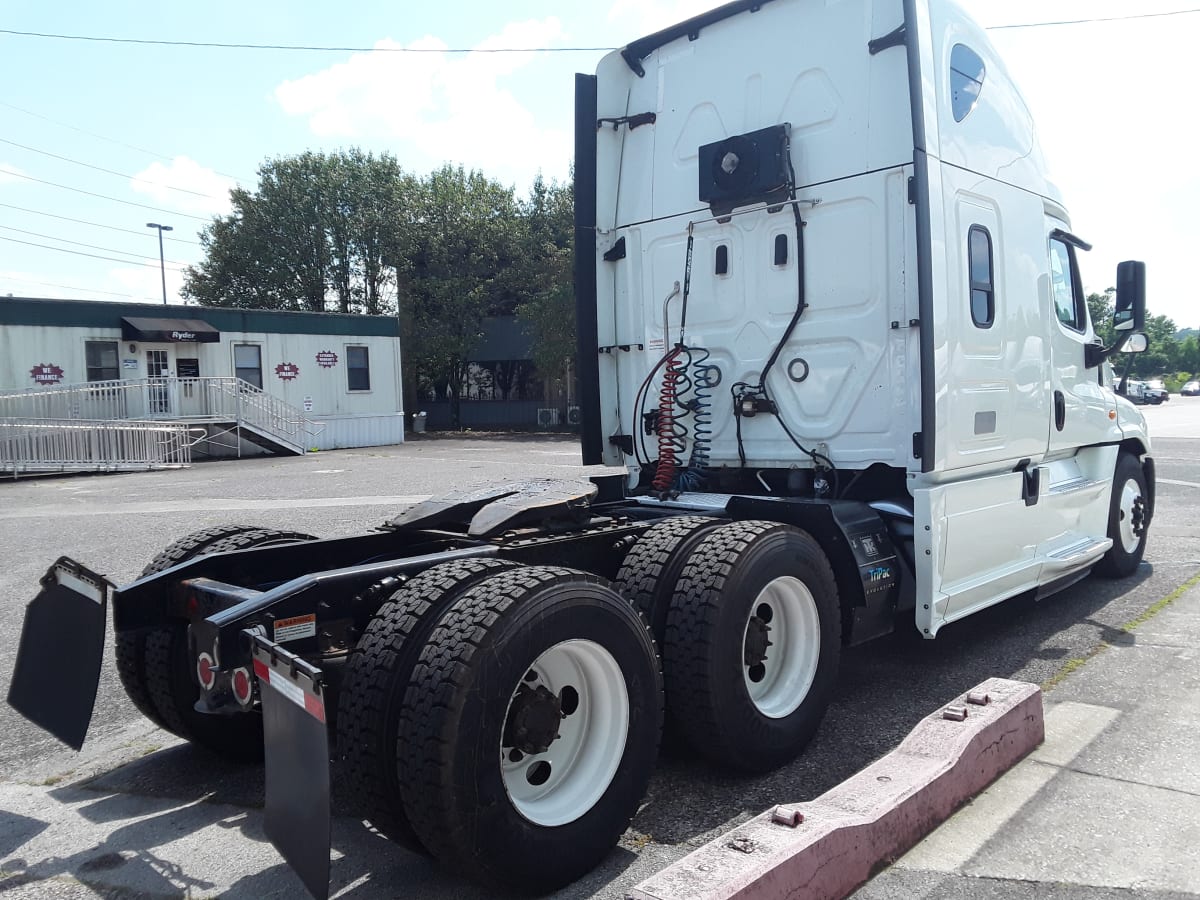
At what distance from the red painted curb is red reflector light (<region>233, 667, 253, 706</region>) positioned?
137cm

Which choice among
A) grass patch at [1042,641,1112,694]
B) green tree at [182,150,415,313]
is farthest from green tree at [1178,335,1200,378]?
grass patch at [1042,641,1112,694]

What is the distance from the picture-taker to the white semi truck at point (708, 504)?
9.16ft

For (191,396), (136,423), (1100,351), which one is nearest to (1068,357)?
(1100,351)

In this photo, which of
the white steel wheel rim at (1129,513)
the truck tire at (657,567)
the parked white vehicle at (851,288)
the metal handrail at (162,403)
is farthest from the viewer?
the metal handrail at (162,403)

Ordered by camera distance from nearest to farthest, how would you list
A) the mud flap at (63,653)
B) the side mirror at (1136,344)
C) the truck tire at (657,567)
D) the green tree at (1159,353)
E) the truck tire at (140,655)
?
the mud flap at (63,653) → the truck tire at (657,567) → the truck tire at (140,655) → the side mirror at (1136,344) → the green tree at (1159,353)

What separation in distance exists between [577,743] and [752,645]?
40.0 inches

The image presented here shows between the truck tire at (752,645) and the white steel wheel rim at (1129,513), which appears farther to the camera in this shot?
the white steel wheel rim at (1129,513)

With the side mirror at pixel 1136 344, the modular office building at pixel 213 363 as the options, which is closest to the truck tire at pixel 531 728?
the side mirror at pixel 1136 344

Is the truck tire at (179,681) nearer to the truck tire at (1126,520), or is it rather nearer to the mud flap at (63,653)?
the mud flap at (63,653)

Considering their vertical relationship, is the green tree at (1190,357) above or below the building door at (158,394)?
above

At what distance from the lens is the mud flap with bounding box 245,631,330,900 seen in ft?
7.80

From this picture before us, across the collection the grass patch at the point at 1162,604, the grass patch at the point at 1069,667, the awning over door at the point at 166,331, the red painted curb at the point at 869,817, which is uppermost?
the awning over door at the point at 166,331

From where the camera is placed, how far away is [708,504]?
5.03m

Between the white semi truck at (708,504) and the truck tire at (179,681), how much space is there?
0.02 metres
